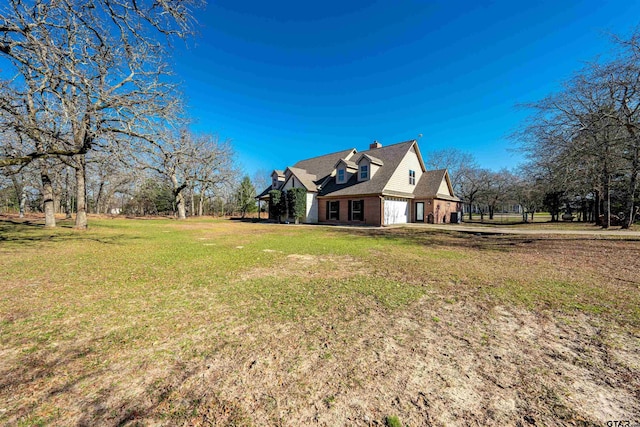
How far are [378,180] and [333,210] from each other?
4876 mm

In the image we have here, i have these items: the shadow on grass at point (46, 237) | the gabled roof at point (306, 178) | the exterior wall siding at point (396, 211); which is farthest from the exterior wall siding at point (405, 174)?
the shadow on grass at point (46, 237)

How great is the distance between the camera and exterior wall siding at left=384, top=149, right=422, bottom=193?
20.5m

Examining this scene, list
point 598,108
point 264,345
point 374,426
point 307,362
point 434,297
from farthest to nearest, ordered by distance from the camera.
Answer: point 598,108 → point 434,297 → point 264,345 → point 307,362 → point 374,426

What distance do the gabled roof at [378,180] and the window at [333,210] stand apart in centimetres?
92

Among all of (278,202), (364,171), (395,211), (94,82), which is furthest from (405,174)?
(94,82)

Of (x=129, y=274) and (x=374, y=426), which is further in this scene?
(x=129, y=274)

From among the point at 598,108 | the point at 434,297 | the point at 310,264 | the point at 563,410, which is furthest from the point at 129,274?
the point at 598,108

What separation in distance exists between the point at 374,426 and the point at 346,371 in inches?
25.5

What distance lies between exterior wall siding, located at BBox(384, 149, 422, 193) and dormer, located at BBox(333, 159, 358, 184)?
12.3 ft

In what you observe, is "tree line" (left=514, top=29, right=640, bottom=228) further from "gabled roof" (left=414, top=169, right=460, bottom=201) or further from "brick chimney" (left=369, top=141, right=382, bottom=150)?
"brick chimney" (left=369, top=141, right=382, bottom=150)

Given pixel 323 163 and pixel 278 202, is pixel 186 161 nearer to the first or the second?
pixel 278 202

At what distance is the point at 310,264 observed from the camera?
23.1ft

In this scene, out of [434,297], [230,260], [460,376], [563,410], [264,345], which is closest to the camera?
[563,410]

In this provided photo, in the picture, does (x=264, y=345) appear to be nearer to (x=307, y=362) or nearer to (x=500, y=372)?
(x=307, y=362)
